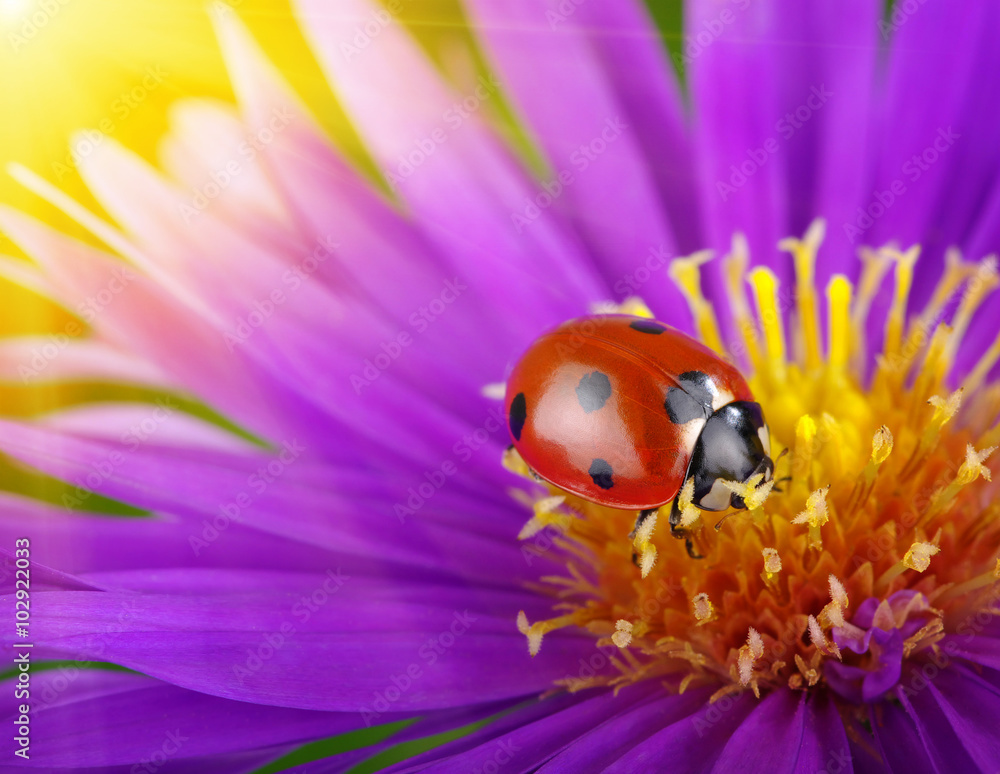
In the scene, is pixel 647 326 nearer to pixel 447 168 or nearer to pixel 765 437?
pixel 765 437

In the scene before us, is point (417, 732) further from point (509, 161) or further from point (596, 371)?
point (509, 161)

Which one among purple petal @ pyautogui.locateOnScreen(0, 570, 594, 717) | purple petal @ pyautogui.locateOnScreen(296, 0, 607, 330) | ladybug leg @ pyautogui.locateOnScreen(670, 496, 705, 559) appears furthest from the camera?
purple petal @ pyautogui.locateOnScreen(296, 0, 607, 330)

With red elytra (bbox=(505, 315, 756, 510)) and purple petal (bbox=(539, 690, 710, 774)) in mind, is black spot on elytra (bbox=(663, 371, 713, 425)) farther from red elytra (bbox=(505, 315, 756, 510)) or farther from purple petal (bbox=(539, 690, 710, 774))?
purple petal (bbox=(539, 690, 710, 774))

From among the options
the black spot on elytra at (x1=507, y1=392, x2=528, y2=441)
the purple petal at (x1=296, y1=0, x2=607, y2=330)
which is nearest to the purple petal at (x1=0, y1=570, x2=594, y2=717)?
the black spot on elytra at (x1=507, y1=392, x2=528, y2=441)

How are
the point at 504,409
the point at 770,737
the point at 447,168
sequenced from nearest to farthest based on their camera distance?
the point at 770,737
the point at 504,409
the point at 447,168

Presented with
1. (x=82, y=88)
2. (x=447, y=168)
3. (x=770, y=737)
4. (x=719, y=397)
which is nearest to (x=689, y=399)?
(x=719, y=397)

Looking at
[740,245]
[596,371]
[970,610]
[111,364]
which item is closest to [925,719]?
[970,610]

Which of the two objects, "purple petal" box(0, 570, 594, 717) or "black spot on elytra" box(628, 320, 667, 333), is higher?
"black spot on elytra" box(628, 320, 667, 333)

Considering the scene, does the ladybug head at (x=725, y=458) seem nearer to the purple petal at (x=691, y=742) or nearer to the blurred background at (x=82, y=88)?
the purple petal at (x=691, y=742)
